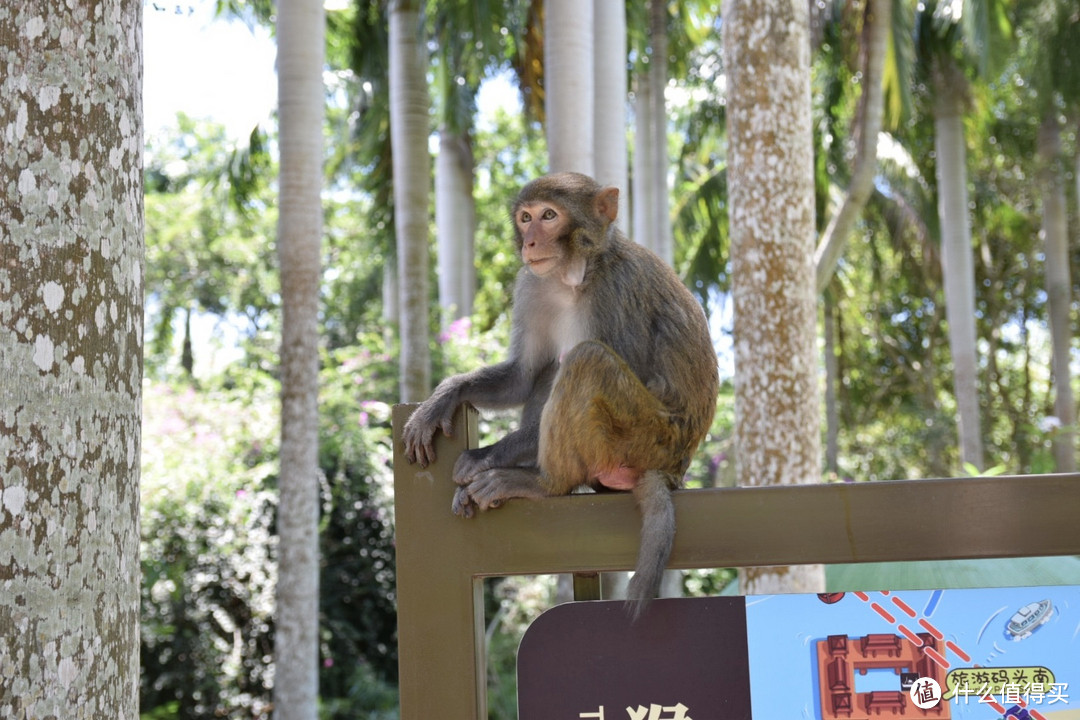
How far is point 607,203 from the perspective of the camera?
3.54 m

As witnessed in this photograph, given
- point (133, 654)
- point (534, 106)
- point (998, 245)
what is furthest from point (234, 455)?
point (998, 245)

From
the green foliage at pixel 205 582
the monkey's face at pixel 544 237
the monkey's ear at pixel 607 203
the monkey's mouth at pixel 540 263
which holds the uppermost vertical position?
the monkey's ear at pixel 607 203

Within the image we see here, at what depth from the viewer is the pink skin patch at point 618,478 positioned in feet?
10.3

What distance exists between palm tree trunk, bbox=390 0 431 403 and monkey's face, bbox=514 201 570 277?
5.18m

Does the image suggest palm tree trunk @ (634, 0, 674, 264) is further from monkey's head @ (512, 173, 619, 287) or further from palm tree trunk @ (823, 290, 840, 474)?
monkey's head @ (512, 173, 619, 287)

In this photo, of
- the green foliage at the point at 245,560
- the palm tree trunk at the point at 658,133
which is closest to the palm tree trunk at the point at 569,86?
the green foliage at the point at 245,560

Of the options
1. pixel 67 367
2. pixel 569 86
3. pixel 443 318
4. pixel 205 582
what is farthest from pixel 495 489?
pixel 443 318

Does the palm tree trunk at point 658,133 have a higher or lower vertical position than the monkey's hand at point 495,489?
higher

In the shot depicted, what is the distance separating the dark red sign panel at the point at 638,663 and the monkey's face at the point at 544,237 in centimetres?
143

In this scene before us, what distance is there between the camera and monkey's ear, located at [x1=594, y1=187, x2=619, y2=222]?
352 centimetres

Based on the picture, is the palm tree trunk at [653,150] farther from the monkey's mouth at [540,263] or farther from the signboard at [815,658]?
the signboard at [815,658]

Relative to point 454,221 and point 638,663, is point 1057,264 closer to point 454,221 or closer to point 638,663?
point 454,221

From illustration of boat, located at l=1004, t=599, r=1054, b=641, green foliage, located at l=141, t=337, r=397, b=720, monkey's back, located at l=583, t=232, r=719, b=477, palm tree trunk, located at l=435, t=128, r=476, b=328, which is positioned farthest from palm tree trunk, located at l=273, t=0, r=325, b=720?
palm tree trunk, located at l=435, t=128, r=476, b=328

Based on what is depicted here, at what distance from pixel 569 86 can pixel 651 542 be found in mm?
5150
